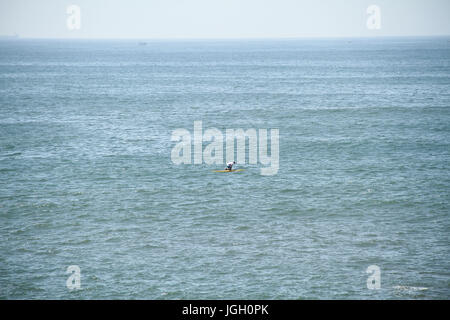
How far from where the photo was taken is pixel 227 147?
8269cm

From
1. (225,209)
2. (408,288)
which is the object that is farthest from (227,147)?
(408,288)

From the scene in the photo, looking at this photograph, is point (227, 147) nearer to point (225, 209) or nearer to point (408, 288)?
point (225, 209)

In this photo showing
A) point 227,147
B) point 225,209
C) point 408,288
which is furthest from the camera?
point 227,147

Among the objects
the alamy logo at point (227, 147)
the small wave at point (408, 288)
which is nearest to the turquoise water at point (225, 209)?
the small wave at point (408, 288)

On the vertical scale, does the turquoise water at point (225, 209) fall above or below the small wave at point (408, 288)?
above

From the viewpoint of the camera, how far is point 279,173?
2719 inches

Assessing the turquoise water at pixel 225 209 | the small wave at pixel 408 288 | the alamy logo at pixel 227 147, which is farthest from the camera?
the alamy logo at pixel 227 147

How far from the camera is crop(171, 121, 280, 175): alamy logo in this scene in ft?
247

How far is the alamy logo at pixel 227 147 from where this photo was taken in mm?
75250

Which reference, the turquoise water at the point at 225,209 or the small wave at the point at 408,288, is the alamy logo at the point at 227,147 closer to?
the turquoise water at the point at 225,209

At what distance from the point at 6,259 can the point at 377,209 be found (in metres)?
36.7

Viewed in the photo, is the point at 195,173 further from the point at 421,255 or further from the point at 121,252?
the point at 421,255
